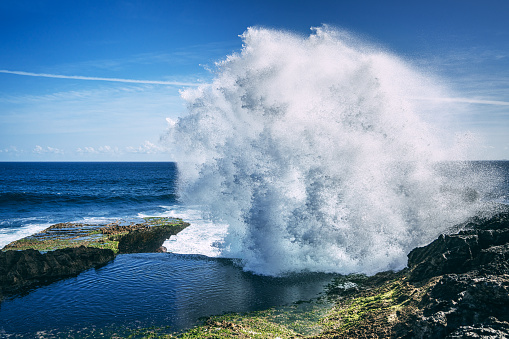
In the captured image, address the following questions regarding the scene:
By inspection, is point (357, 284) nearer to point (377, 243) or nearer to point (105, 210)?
point (377, 243)

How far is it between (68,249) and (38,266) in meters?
2.50

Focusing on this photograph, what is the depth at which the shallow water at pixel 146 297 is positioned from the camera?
14797 mm

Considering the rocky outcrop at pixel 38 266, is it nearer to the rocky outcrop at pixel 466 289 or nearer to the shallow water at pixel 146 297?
the shallow water at pixel 146 297

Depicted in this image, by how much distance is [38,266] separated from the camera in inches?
821

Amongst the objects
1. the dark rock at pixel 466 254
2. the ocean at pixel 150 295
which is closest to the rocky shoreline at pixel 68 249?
the ocean at pixel 150 295

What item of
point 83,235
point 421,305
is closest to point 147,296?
point 421,305

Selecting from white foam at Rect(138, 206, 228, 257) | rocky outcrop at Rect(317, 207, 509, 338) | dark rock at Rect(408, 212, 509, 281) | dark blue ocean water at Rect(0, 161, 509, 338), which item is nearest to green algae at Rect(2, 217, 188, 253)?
white foam at Rect(138, 206, 228, 257)

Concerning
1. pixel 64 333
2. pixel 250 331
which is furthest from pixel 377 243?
pixel 64 333

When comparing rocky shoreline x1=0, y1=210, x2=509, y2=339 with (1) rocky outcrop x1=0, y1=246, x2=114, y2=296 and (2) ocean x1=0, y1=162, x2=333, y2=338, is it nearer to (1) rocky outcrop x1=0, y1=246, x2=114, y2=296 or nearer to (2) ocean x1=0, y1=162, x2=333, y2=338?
(2) ocean x1=0, y1=162, x2=333, y2=338

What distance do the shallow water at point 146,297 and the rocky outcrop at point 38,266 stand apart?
1129 mm

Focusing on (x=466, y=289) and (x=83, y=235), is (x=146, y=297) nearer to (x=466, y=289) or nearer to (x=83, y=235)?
(x=466, y=289)

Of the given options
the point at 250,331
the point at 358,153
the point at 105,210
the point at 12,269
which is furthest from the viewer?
the point at 105,210

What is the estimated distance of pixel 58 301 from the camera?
17.3 m

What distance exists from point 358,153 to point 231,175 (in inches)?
406
